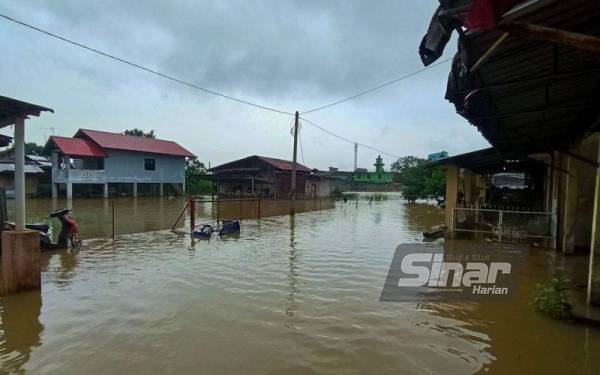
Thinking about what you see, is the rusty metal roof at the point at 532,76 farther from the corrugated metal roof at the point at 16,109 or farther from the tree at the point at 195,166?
the tree at the point at 195,166

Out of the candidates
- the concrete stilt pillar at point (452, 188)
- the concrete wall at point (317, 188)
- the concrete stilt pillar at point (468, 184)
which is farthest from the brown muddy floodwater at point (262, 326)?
the concrete wall at point (317, 188)

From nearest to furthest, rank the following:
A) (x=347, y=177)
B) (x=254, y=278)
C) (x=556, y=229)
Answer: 1. (x=254, y=278)
2. (x=556, y=229)
3. (x=347, y=177)

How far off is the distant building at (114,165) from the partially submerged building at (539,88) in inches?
1211

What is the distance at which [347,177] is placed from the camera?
73625 mm

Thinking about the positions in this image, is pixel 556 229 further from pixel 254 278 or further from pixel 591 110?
pixel 254 278

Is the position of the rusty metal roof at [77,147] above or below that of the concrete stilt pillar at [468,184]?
above

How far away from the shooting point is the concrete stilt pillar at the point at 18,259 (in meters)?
6.22

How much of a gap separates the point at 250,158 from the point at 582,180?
103 feet

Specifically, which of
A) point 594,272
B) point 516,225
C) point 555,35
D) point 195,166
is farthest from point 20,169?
point 195,166

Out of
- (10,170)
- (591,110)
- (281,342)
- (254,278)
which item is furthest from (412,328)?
(10,170)

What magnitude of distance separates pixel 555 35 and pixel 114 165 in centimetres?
3584

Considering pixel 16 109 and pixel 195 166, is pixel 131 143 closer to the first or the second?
pixel 195 166

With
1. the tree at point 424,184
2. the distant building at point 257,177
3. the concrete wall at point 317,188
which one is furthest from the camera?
the concrete wall at point 317,188

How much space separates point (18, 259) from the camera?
6.29 metres
